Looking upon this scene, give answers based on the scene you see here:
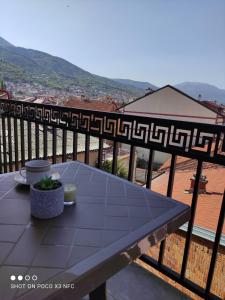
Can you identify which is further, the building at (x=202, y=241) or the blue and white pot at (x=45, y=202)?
the building at (x=202, y=241)

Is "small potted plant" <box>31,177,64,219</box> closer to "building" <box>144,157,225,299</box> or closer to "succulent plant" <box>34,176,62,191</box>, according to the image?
"succulent plant" <box>34,176,62,191</box>

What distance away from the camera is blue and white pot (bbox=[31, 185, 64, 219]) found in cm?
85

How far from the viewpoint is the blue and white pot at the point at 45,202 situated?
85 centimetres

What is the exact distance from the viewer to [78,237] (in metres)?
0.78

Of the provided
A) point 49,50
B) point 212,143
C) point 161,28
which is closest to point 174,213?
point 212,143

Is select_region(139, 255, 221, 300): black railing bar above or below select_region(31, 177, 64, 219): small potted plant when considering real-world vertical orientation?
below

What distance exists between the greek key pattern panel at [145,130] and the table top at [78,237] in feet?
1.21

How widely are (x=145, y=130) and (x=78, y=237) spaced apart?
3.02 ft

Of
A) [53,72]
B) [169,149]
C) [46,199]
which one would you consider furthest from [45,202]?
[53,72]

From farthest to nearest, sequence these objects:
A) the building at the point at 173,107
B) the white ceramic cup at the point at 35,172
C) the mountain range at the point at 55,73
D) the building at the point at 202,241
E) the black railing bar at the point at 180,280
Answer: the mountain range at the point at 55,73
the building at the point at 173,107
the building at the point at 202,241
the black railing bar at the point at 180,280
the white ceramic cup at the point at 35,172

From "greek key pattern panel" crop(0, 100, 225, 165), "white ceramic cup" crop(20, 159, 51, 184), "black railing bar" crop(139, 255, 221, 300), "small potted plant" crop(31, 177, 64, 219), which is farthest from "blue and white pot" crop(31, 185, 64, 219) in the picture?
"black railing bar" crop(139, 255, 221, 300)

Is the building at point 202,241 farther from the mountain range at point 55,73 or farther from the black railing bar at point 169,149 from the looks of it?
the mountain range at point 55,73

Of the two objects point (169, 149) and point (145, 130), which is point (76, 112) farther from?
point (169, 149)

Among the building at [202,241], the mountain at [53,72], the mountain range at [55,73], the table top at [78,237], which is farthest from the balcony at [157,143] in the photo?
the mountain at [53,72]
